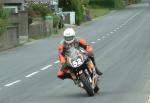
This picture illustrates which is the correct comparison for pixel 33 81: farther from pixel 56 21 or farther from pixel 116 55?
pixel 56 21

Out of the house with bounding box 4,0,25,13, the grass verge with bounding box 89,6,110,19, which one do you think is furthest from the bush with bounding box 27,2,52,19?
the grass verge with bounding box 89,6,110,19

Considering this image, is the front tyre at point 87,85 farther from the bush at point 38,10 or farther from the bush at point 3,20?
the bush at point 38,10

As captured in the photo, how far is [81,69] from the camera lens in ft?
48.5

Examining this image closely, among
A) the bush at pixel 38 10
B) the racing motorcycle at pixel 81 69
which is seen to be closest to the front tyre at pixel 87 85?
the racing motorcycle at pixel 81 69

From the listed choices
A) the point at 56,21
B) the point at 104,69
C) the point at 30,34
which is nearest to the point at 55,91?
the point at 104,69

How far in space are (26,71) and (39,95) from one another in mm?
6719

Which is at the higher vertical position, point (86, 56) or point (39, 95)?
point (86, 56)

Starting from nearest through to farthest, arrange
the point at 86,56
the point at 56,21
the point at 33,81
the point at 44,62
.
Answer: the point at 86,56 → the point at 33,81 → the point at 44,62 → the point at 56,21

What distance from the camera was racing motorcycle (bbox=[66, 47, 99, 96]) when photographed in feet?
48.0

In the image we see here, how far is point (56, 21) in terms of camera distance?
4806cm

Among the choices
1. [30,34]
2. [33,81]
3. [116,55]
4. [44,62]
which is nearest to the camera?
[33,81]

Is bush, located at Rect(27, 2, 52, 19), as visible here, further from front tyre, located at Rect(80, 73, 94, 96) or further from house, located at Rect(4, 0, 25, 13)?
front tyre, located at Rect(80, 73, 94, 96)

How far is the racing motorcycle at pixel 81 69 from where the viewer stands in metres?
14.6

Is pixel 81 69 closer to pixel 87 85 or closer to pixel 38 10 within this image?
pixel 87 85
